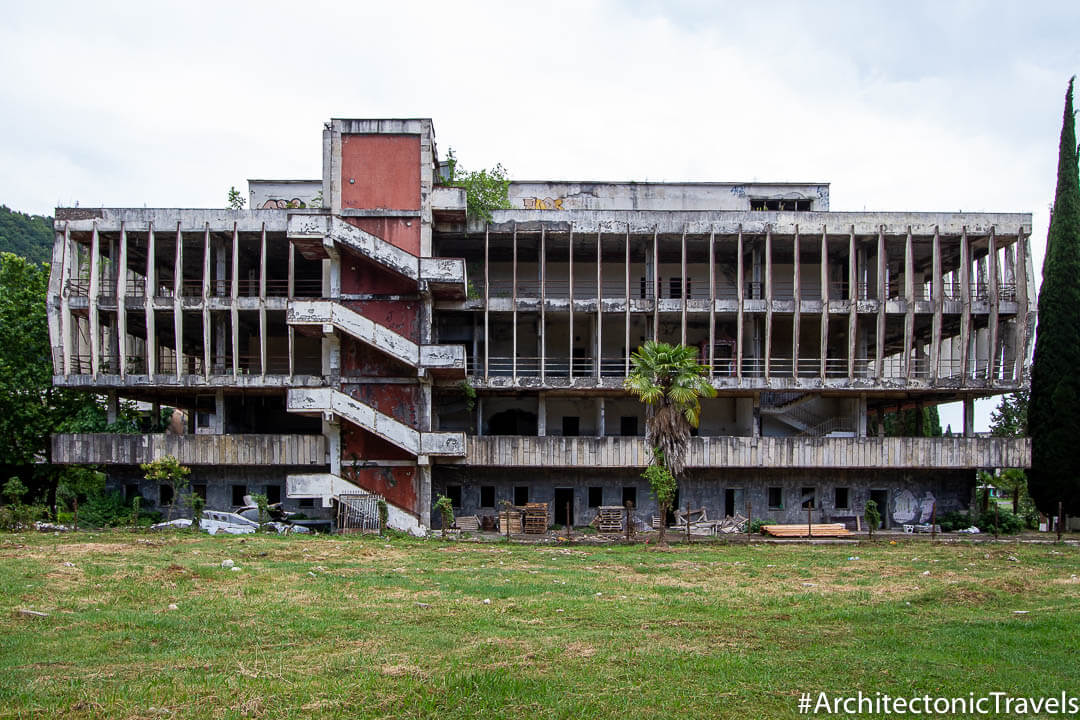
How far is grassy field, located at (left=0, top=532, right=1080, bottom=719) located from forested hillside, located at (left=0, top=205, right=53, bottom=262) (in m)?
51.9

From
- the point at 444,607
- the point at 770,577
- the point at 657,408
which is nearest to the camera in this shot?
the point at 444,607

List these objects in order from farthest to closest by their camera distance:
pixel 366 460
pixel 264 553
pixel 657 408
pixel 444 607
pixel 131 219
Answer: pixel 131 219, pixel 366 460, pixel 657 408, pixel 264 553, pixel 444 607

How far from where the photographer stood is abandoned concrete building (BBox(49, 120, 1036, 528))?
3925cm

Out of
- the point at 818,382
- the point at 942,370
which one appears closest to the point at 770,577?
the point at 818,382

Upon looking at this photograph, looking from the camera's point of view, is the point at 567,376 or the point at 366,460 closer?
the point at 366,460

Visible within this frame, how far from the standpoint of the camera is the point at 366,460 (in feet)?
128

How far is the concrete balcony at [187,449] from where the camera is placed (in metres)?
40.2

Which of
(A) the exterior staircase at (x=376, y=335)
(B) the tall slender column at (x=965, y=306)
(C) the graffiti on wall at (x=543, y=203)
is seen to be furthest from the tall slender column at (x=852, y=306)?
(A) the exterior staircase at (x=376, y=335)

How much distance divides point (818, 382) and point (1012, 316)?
411 inches

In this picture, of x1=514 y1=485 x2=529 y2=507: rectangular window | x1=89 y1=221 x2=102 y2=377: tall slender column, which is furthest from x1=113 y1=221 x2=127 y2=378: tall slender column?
x1=514 y1=485 x2=529 y2=507: rectangular window

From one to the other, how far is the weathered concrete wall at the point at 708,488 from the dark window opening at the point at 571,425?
433cm

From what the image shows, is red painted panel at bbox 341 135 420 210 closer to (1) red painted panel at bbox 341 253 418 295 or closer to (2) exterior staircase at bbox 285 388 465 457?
(1) red painted panel at bbox 341 253 418 295

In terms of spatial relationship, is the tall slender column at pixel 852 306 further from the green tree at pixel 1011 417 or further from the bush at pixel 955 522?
the green tree at pixel 1011 417

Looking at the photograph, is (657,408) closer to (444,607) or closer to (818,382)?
(818,382)
